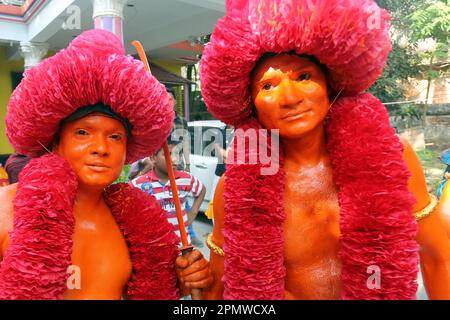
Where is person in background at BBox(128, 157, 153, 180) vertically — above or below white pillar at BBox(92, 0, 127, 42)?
below

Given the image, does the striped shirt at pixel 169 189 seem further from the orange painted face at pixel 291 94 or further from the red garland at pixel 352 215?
the orange painted face at pixel 291 94

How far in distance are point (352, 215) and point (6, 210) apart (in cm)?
125

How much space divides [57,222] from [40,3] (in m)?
7.00

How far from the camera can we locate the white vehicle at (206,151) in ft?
18.7

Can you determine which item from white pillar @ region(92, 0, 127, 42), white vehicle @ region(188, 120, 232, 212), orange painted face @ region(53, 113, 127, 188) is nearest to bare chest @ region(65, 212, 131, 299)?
orange painted face @ region(53, 113, 127, 188)

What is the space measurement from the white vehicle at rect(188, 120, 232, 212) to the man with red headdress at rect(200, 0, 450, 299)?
3.92 m

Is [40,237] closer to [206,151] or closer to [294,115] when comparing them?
[294,115]

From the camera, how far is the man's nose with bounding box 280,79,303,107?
1.28 m

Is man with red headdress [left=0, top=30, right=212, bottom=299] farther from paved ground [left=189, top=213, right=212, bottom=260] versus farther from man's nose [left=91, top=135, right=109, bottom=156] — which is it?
paved ground [left=189, top=213, right=212, bottom=260]

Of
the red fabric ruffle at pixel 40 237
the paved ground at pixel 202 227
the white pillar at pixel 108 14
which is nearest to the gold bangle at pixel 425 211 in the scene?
the red fabric ruffle at pixel 40 237

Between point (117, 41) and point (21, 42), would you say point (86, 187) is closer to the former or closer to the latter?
point (117, 41)

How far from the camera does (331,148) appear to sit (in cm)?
144

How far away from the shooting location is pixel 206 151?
20.1 ft

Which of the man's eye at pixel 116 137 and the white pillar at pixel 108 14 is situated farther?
the white pillar at pixel 108 14
